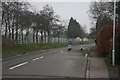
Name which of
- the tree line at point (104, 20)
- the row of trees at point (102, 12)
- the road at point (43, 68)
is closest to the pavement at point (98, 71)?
the road at point (43, 68)

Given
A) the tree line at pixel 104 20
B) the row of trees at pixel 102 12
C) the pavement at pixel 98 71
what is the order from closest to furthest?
the pavement at pixel 98 71 < the tree line at pixel 104 20 < the row of trees at pixel 102 12

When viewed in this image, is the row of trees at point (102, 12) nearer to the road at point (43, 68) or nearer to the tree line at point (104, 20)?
the tree line at point (104, 20)

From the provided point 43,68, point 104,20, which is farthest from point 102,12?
point 43,68

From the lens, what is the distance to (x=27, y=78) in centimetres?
1060

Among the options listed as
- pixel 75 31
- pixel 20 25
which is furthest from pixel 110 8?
pixel 75 31

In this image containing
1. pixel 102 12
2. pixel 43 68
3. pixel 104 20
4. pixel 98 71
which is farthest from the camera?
pixel 102 12

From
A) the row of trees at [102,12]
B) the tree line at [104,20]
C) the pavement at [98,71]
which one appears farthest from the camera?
the row of trees at [102,12]

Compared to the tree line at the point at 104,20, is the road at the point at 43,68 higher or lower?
lower

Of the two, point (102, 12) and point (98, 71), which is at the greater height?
point (102, 12)

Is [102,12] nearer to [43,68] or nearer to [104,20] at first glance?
[104,20]

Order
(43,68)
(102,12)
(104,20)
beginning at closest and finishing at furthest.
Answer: (43,68) → (104,20) → (102,12)

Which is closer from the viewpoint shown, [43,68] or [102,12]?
[43,68]

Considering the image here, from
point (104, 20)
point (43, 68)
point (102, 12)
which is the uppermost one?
point (102, 12)

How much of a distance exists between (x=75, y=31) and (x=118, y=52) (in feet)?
269
